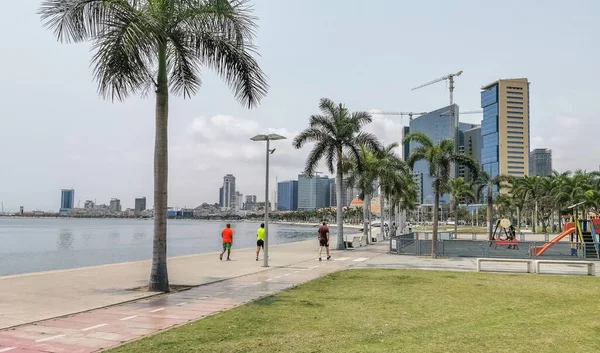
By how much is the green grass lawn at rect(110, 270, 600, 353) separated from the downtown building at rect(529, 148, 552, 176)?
613 ft

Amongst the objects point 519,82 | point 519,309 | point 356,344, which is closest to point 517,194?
point 519,309

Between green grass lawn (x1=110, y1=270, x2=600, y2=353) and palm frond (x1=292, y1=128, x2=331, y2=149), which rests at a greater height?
palm frond (x1=292, y1=128, x2=331, y2=149)

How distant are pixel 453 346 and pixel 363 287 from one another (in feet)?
20.2

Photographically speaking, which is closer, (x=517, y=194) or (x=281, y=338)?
(x=281, y=338)

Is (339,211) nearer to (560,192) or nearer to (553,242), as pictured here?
(553,242)

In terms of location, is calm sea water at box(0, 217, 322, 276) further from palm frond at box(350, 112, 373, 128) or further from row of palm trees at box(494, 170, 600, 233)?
row of palm trees at box(494, 170, 600, 233)

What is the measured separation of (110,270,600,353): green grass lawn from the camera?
676cm

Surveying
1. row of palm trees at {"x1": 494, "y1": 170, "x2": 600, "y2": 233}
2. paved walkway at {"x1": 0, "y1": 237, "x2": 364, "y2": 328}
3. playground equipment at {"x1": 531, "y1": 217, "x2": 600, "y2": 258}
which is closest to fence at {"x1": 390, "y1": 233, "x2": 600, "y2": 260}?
playground equipment at {"x1": 531, "y1": 217, "x2": 600, "y2": 258}

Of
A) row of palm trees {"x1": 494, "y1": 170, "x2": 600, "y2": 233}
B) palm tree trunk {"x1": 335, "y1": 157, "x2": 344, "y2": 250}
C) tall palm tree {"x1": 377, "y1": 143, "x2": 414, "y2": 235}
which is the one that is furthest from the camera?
row of palm trees {"x1": 494, "y1": 170, "x2": 600, "y2": 233}

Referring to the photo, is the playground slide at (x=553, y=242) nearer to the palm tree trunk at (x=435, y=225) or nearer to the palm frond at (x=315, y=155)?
the palm tree trunk at (x=435, y=225)

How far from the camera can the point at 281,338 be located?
719 cm

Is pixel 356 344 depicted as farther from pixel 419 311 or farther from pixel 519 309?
pixel 519 309

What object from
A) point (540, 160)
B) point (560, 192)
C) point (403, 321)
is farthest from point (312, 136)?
point (540, 160)

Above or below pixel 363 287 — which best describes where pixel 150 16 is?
above
